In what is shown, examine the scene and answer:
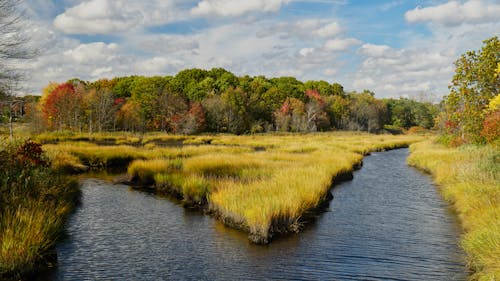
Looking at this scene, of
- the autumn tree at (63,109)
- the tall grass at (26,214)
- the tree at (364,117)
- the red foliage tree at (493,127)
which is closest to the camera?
the tall grass at (26,214)

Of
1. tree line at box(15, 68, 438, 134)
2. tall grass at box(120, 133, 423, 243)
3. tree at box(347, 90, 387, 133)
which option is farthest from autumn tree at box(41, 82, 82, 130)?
tree at box(347, 90, 387, 133)

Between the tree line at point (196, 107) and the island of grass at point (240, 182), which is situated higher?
the tree line at point (196, 107)

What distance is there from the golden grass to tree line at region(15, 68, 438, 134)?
58466mm

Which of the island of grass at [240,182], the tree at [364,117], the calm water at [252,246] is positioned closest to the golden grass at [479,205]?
the calm water at [252,246]

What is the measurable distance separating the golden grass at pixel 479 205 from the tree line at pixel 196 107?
5847cm

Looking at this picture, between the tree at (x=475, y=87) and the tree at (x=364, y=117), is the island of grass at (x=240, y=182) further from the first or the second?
the tree at (x=364, y=117)

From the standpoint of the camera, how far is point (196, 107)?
81312mm

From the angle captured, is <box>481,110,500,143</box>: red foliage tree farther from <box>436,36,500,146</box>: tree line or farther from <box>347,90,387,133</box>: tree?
<box>347,90,387,133</box>: tree

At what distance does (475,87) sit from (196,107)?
187ft

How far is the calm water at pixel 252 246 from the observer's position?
10.4 metres

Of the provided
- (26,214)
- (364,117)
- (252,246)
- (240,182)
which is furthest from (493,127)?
(364,117)

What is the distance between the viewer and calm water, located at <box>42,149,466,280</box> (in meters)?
10.4

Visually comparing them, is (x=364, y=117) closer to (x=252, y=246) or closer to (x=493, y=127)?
(x=493, y=127)

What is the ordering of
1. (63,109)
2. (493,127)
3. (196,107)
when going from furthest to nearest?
(196,107) → (63,109) → (493,127)
